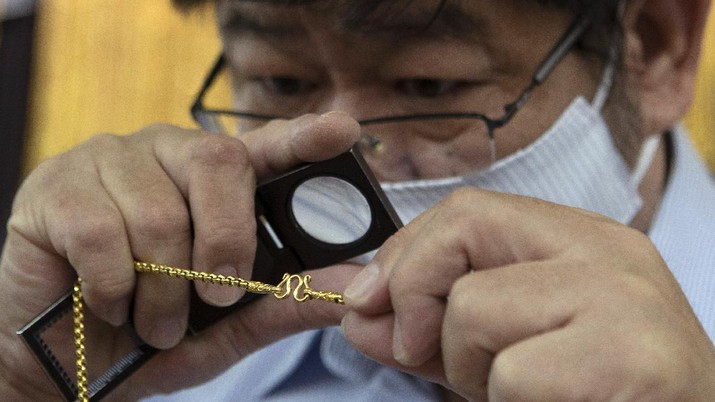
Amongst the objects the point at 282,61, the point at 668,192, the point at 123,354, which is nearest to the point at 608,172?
the point at 668,192

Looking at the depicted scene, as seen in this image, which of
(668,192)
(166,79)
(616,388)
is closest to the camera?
(616,388)

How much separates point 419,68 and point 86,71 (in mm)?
1912

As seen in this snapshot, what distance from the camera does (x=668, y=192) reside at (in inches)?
56.6

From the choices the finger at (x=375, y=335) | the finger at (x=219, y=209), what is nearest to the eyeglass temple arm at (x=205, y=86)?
the finger at (x=219, y=209)

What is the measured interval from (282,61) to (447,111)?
0.70 ft

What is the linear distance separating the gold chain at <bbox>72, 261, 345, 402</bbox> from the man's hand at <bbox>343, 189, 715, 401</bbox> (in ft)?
0.20

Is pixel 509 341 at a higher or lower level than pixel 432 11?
lower

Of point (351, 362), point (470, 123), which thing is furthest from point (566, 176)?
point (351, 362)

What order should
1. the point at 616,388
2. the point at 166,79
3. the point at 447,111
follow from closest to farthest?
the point at 616,388, the point at 447,111, the point at 166,79

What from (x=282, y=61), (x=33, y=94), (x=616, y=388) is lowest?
(x=33, y=94)

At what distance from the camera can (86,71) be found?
2.90 m

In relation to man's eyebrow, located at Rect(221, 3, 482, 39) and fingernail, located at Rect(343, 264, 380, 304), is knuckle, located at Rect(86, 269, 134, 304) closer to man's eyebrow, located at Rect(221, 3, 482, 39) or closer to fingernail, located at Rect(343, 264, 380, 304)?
fingernail, located at Rect(343, 264, 380, 304)

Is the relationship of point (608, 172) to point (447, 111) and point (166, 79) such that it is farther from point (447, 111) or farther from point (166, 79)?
point (166, 79)

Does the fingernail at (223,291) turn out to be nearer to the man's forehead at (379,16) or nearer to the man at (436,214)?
the man at (436,214)
